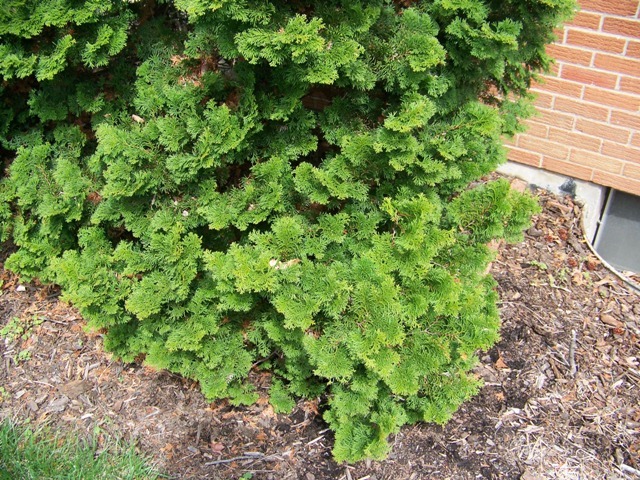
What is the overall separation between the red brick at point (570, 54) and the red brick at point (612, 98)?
0.58 feet

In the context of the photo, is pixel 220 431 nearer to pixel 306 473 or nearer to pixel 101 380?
pixel 306 473

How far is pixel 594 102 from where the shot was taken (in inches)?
147

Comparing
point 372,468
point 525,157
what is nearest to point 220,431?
point 372,468

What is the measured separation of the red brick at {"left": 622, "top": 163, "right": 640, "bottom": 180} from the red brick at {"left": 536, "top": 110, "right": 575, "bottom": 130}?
422 mm

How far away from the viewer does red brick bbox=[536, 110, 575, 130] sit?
3.88m

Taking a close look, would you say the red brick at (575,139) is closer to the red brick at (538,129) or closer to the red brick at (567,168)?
the red brick at (538,129)

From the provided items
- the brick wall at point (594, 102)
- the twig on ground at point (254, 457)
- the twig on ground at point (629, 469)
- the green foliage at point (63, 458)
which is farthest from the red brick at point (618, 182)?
the green foliage at point (63, 458)

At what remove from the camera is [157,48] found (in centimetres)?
271

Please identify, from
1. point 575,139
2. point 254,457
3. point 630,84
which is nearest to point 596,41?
point 630,84

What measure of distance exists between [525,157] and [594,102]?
0.58 metres

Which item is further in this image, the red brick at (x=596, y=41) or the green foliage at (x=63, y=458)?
the red brick at (x=596, y=41)

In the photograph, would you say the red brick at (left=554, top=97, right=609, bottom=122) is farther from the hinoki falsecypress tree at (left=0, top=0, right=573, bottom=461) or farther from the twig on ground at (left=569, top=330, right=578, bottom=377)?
the twig on ground at (left=569, top=330, right=578, bottom=377)

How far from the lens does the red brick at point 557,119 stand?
388cm

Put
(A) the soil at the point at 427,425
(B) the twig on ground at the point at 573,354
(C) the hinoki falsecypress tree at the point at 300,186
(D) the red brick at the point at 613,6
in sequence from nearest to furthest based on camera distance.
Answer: (C) the hinoki falsecypress tree at the point at 300,186, (A) the soil at the point at 427,425, (B) the twig on ground at the point at 573,354, (D) the red brick at the point at 613,6
